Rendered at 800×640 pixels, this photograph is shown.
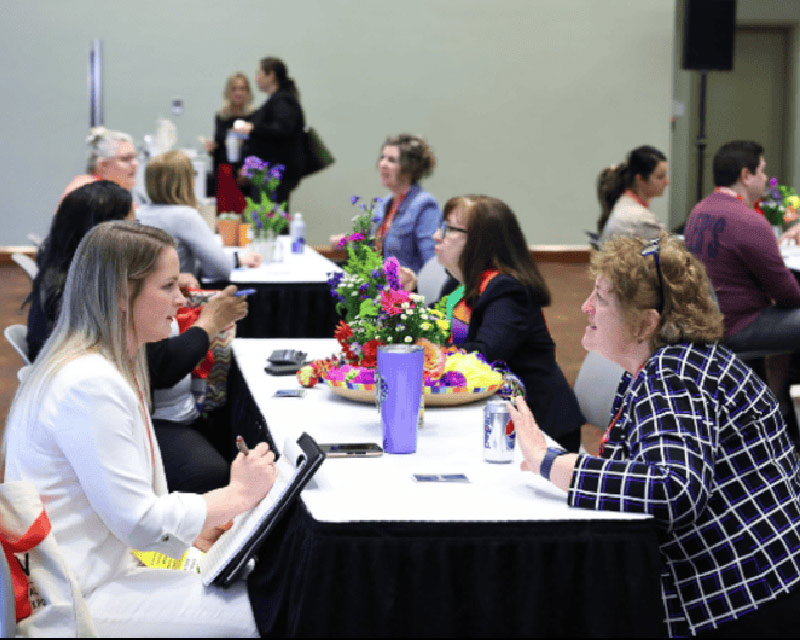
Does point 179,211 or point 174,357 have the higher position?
point 179,211

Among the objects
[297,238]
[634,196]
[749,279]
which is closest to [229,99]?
[297,238]

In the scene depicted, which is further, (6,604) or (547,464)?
(547,464)

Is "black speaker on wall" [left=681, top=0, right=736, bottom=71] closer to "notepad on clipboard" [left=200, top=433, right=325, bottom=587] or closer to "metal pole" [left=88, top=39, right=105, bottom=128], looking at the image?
"metal pole" [left=88, top=39, right=105, bottom=128]

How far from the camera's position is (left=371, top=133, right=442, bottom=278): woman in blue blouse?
5.78 metres

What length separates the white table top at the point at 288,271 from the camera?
5.04m

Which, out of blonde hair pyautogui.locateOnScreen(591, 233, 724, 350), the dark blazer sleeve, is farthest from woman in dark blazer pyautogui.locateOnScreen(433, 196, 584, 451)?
blonde hair pyautogui.locateOnScreen(591, 233, 724, 350)

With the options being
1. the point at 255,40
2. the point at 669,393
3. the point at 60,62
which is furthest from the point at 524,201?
the point at 669,393

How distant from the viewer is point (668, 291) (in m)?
1.99

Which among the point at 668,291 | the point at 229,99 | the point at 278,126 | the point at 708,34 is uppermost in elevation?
the point at 708,34

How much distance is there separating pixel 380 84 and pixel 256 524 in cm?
889

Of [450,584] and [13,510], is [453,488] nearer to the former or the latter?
[450,584]

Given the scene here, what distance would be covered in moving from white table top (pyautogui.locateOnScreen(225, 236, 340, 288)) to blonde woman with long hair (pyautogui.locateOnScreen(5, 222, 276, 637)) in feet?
8.56

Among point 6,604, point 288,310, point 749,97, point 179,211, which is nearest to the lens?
point 6,604

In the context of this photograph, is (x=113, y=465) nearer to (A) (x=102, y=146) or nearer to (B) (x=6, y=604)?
(B) (x=6, y=604)
